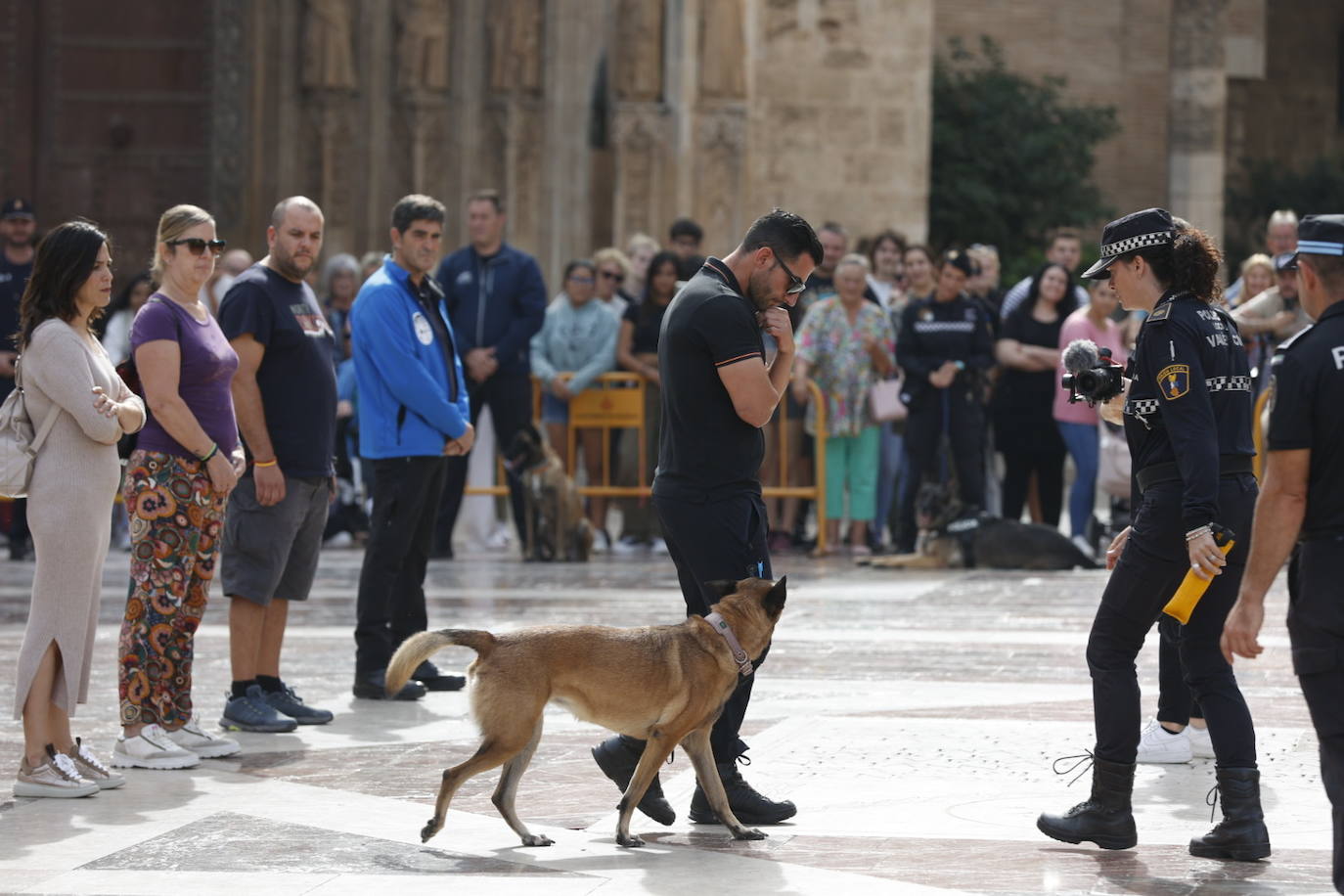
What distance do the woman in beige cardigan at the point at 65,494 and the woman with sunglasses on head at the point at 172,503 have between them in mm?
474

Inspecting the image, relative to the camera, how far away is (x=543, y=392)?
55.9 ft

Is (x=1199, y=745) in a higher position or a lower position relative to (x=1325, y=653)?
lower

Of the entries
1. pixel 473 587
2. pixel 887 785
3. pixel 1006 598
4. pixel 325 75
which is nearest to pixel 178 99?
pixel 325 75

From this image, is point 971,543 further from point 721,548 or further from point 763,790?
point 721,548

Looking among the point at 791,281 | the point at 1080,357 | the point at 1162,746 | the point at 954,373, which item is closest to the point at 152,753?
the point at 791,281

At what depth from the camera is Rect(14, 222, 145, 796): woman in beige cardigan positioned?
7.25 m

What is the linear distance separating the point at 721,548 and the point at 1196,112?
110 ft

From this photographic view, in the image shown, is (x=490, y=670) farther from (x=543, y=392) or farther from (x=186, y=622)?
(x=543, y=392)

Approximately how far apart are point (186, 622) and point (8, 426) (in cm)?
109

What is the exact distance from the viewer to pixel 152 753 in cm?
776

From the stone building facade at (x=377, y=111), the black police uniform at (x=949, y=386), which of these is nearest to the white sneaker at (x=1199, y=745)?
the black police uniform at (x=949, y=386)

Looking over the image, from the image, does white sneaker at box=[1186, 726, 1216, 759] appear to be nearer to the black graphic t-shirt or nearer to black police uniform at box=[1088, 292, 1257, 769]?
black police uniform at box=[1088, 292, 1257, 769]

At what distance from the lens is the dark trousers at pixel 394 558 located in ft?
31.1

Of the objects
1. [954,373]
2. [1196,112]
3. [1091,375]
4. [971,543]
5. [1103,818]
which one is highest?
[1196,112]
